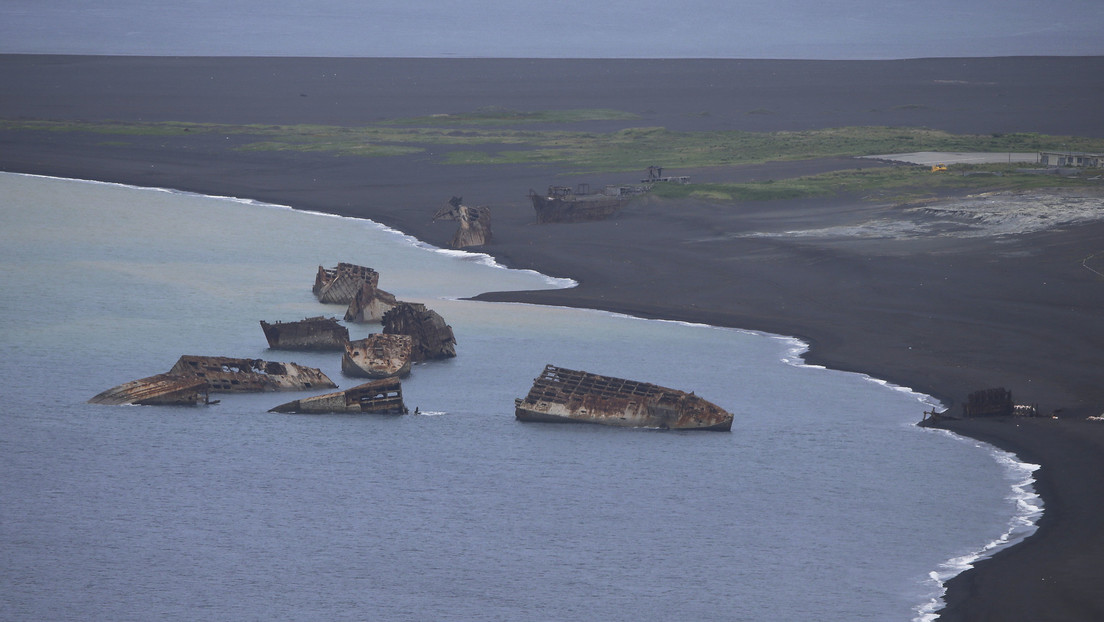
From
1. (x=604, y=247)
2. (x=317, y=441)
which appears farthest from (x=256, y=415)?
(x=604, y=247)

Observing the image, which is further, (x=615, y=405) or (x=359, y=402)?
(x=359, y=402)

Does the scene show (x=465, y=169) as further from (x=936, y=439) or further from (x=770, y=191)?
(x=936, y=439)

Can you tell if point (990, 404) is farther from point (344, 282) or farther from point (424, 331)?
point (344, 282)

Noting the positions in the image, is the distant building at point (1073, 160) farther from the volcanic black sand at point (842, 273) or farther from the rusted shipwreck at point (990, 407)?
the rusted shipwreck at point (990, 407)

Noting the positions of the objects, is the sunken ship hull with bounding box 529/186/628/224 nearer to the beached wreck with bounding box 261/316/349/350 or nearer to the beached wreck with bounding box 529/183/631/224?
the beached wreck with bounding box 529/183/631/224

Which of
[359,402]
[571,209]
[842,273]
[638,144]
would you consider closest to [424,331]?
[359,402]

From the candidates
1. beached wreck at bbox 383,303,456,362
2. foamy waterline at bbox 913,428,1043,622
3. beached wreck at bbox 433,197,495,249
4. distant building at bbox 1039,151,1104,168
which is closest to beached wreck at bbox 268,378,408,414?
beached wreck at bbox 383,303,456,362
